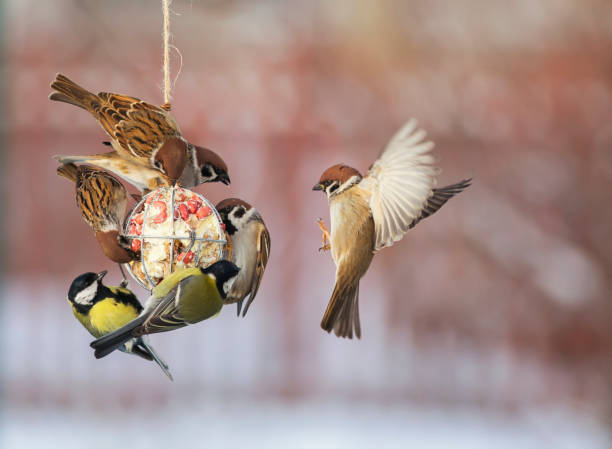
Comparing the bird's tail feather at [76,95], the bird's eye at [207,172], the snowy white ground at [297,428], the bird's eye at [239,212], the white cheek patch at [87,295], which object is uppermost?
the bird's tail feather at [76,95]

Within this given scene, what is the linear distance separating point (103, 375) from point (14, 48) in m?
1.49

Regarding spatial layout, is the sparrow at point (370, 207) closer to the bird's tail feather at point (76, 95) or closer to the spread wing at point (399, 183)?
the spread wing at point (399, 183)

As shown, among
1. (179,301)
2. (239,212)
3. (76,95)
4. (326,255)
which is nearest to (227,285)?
(179,301)

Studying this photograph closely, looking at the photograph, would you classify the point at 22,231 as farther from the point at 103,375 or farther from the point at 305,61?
the point at 305,61

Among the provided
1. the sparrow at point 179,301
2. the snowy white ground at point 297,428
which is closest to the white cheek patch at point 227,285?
the sparrow at point 179,301

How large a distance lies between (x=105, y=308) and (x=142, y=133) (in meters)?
0.30

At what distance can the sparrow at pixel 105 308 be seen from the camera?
125 cm

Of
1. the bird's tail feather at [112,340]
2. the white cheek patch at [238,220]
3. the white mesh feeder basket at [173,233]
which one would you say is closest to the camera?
the bird's tail feather at [112,340]

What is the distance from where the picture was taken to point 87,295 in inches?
49.9

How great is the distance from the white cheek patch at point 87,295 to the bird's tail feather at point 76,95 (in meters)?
0.32

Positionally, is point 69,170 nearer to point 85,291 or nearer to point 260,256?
point 85,291

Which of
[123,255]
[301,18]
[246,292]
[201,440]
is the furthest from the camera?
[301,18]

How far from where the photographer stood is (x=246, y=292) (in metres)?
1.37

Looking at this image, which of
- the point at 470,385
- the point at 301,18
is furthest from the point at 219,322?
the point at 301,18
